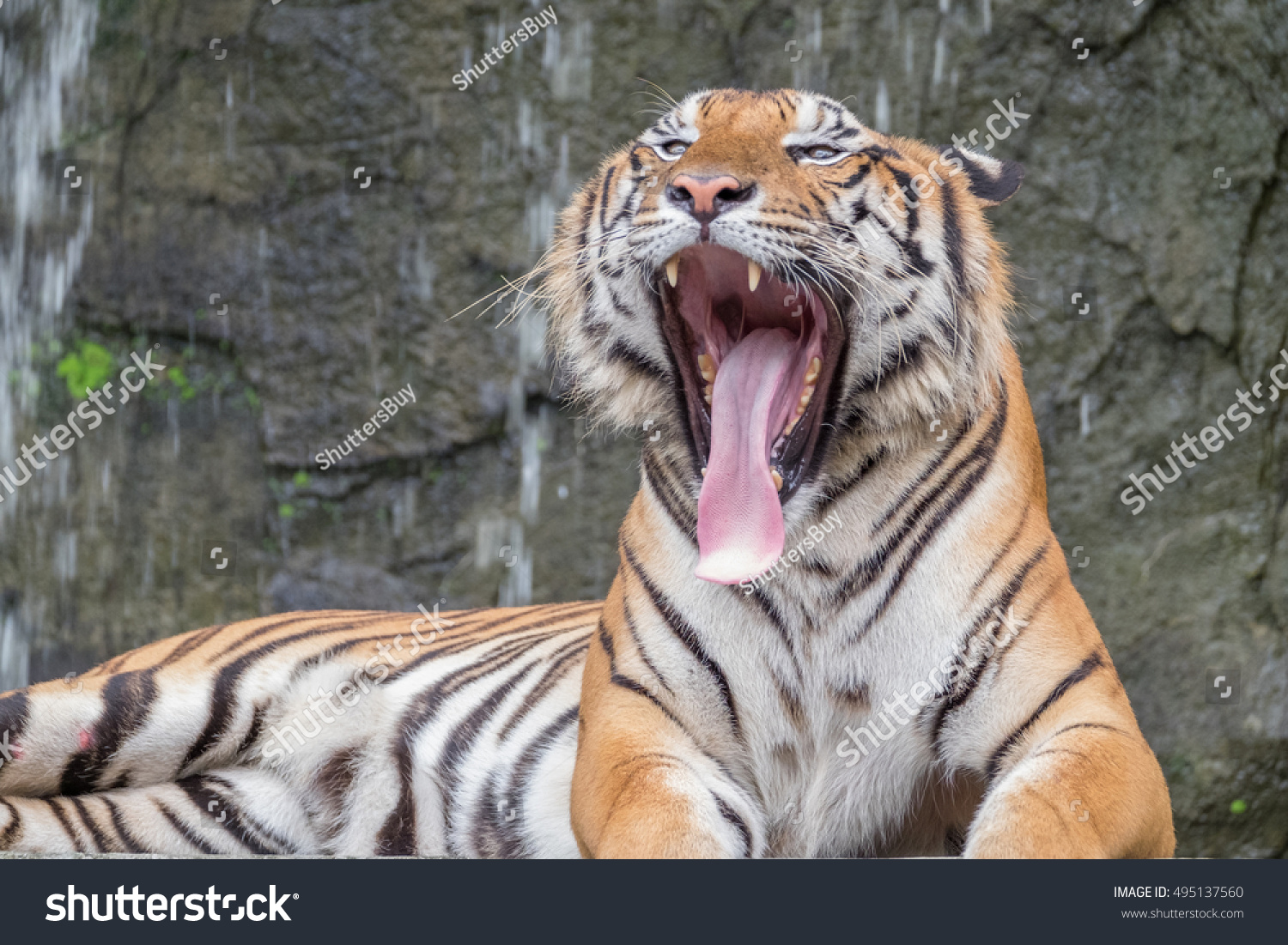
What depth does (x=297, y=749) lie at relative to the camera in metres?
2.79

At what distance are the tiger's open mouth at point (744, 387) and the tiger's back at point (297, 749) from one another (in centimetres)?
76

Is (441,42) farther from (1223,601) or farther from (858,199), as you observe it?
(1223,601)

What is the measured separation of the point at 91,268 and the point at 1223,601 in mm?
4195

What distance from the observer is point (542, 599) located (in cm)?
454

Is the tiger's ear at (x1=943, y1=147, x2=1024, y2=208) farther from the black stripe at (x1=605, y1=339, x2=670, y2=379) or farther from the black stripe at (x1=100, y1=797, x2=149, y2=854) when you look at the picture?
the black stripe at (x1=100, y1=797, x2=149, y2=854)

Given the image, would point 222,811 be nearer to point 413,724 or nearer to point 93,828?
point 93,828

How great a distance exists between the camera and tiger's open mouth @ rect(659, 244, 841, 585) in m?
2.08

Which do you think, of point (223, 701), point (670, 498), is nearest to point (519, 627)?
point (223, 701)

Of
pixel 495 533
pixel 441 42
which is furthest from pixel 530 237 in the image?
pixel 495 533

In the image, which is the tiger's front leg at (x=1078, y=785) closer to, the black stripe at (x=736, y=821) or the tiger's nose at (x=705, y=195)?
the black stripe at (x=736, y=821)

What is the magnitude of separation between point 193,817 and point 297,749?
256 mm

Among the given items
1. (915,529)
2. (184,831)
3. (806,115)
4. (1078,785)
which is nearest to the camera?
(1078,785)

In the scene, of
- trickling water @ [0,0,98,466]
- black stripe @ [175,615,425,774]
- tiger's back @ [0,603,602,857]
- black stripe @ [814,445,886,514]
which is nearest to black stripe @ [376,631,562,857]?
tiger's back @ [0,603,602,857]

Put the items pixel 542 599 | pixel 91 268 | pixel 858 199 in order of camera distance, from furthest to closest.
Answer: pixel 91 268, pixel 542 599, pixel 858 199
